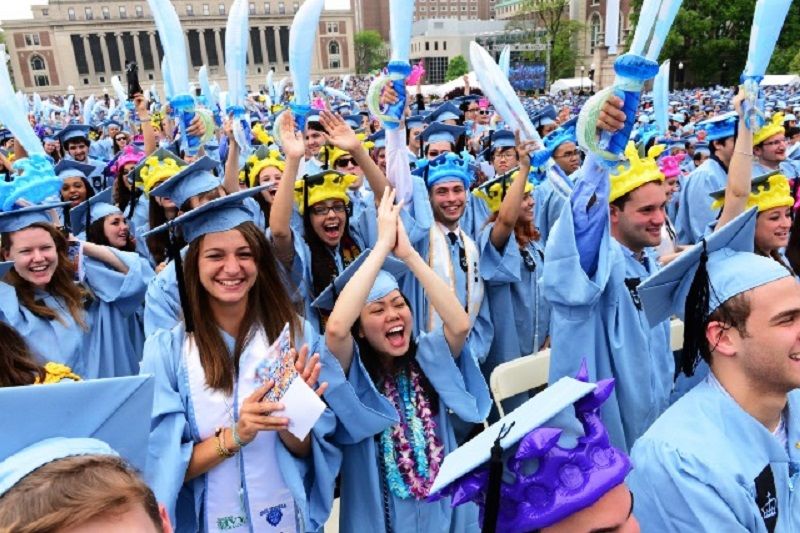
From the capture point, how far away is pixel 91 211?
4.55m

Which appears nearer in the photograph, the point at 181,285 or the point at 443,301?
the point at 181,285

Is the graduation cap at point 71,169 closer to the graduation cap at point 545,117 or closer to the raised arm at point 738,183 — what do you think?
the raised arm at point 738,183

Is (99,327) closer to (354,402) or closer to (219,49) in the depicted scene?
(354,402)

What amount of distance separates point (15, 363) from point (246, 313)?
2.93 feet

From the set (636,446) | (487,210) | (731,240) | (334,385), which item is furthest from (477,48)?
(636,446)

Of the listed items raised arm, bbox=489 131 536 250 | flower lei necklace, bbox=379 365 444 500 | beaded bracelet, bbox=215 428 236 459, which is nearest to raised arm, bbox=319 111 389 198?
raised arm, bbox=489 131 536 250

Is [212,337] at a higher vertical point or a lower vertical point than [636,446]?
higher

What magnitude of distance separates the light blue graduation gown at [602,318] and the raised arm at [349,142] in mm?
1425

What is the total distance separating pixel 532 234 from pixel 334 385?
101 inches

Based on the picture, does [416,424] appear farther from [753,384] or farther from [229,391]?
[753,384]

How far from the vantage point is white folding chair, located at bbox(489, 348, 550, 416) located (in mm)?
2773

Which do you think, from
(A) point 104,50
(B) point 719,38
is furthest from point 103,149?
(A) point 104,50

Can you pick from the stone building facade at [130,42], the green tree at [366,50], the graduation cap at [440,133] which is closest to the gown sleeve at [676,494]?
the graduation cap at [440,133]

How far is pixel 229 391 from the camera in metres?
2.16
